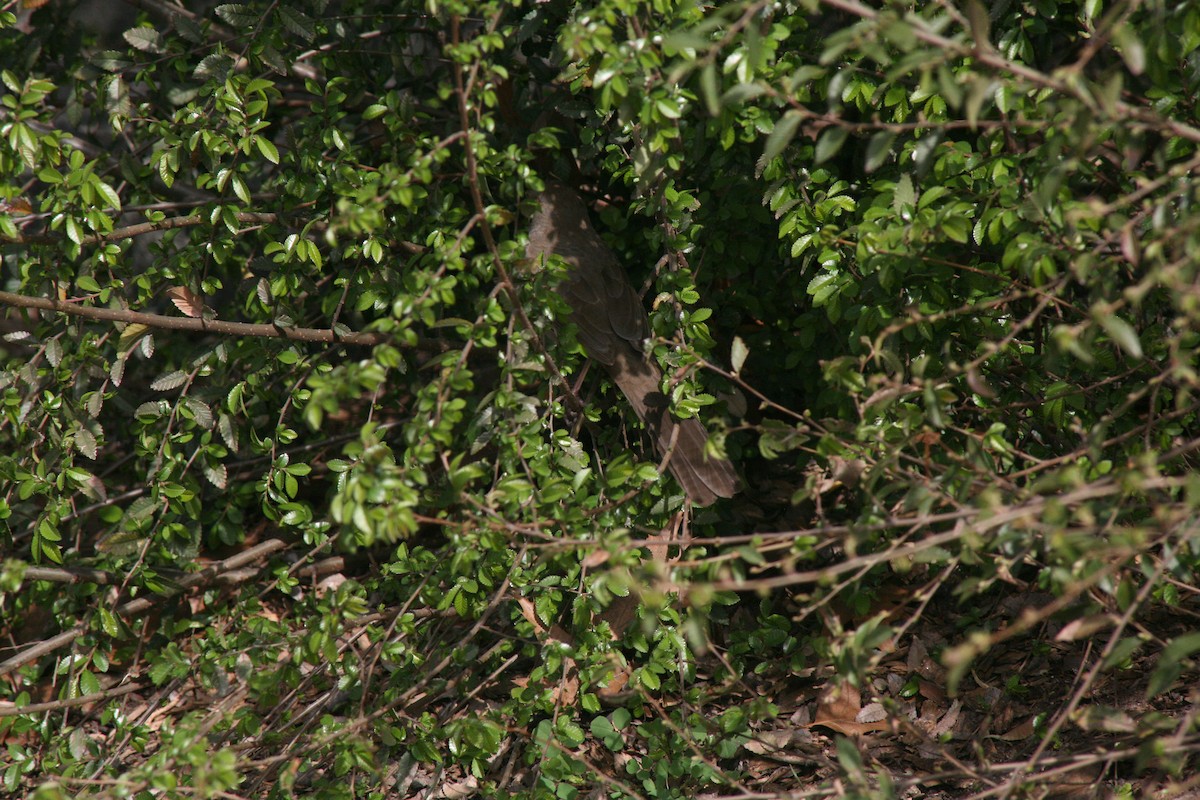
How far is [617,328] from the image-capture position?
350cm

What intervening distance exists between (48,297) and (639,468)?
1.96 meters

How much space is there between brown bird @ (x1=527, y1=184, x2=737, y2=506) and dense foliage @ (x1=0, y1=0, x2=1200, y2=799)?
0.13 meters

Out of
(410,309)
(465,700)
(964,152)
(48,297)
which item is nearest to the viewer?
(410,309)

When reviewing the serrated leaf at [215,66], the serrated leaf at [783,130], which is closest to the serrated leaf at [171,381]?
the serrated leaf at [215,66]

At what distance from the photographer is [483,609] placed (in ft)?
9.90

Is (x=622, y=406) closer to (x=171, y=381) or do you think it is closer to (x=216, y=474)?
(x=216, y=474)

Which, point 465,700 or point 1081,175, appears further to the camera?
point 465,700

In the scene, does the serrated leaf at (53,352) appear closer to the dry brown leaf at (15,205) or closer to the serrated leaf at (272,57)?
the dry brown leaf at (15,205)

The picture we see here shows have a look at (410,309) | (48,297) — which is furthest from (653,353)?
(48,297)

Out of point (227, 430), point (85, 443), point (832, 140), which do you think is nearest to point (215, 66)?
point (227, 430)

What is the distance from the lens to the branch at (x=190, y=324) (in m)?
2.89

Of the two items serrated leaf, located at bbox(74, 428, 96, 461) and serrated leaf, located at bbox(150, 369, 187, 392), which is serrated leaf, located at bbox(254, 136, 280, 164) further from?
serrated leaf, located at bbox(74, 428, 96, 461)

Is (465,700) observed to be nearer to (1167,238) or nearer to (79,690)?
(79,690)

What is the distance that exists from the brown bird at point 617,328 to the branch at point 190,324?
694 mm
